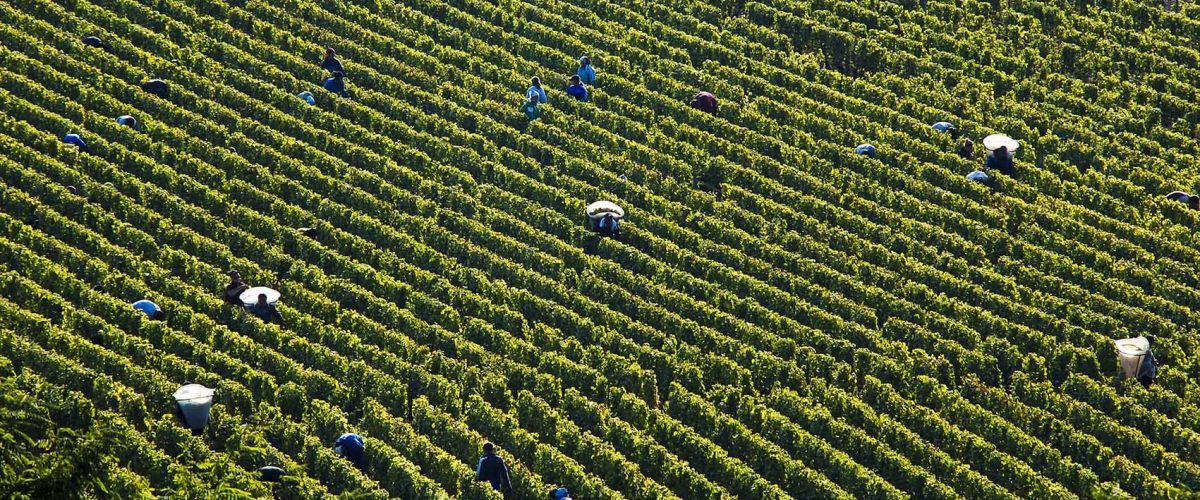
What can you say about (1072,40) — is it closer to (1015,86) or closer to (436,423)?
(1015,86)

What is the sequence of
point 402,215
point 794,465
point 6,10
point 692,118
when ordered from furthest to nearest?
point 6,10
point 692,118
point 402,215
point 794,465

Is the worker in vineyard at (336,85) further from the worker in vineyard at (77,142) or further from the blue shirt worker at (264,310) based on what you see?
the blue shirt worker at (264,310)

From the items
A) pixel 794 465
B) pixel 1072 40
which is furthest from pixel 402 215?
pixel 1072 40

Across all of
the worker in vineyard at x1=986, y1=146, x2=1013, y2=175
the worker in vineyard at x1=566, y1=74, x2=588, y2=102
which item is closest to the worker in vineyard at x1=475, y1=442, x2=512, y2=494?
the worker in vineyard at x1=566, y1=74, x2=588, y2=102

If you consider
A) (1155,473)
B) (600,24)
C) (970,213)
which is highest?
(600,24)

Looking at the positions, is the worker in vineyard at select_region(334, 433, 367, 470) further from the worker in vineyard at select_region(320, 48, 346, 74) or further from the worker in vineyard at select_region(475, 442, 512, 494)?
the worker in vineyard at select_region(320, 48, 346, 74)
